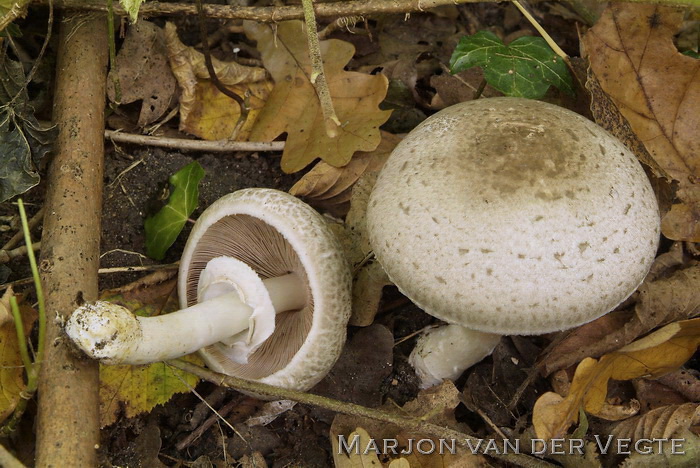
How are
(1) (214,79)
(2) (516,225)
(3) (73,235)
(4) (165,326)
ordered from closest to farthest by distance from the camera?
1. (2) (516,225)
2. (4) (165,326)
3. (3) (73,235)
4. (1) (214,79)

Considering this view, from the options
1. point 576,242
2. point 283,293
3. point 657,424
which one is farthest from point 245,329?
point 657,424

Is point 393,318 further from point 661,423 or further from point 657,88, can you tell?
point 657,88

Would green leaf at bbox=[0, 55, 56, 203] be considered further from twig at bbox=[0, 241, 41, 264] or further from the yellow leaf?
the yellow leaf

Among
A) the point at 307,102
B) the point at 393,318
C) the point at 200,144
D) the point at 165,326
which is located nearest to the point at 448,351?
the point at 393,318

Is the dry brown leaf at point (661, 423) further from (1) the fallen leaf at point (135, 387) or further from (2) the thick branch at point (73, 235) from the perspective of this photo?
(2) the thick branch at point (73, 235)

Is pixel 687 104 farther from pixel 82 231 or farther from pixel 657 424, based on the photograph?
pixel 82 231

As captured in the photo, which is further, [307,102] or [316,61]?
[307,102]

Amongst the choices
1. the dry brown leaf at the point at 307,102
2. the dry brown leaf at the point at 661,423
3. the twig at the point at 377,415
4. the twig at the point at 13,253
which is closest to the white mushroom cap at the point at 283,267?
the twig at the point at 377,415
